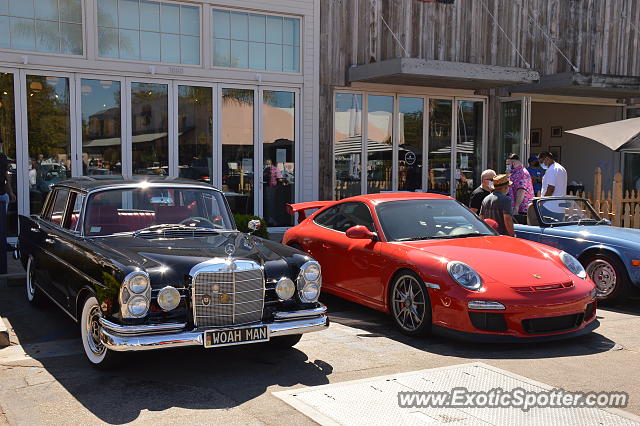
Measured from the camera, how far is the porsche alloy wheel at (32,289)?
7.58 metres

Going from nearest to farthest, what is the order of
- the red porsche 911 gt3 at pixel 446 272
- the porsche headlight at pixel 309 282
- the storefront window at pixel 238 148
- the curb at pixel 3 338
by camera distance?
1. the porsche headlight at pixel 309 282
2. the red porsche 911 gt3 at pixel 446 272
3. the curb at pixel 3 338
4. the storefront window at pixel 238 148

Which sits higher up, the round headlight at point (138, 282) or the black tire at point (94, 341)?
the round headlight at point (138, 282)

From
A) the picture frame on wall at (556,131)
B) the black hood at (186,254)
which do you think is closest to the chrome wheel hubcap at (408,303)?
the black hood at (186,254)

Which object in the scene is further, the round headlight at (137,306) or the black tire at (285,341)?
the black tire at (285,341)

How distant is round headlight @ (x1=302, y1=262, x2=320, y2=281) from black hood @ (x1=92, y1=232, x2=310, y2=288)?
0.21 ft

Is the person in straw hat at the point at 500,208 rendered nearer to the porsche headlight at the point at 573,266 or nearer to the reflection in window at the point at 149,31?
the porsche headlight at the point at 573,266

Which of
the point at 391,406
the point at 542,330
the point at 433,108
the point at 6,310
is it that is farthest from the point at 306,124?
the point at 391,406

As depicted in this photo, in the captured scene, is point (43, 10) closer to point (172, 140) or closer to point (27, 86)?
point (27, 86)

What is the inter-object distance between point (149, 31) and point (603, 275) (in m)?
8.84

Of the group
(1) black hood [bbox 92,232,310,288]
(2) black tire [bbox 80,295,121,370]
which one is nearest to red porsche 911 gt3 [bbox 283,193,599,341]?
(1) black hood [bbox 92,232,310,288]

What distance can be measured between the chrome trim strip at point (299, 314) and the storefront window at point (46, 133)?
7288 millimetres

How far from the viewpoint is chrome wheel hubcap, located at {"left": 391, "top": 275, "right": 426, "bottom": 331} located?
646 centimetres

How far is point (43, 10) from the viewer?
1137 cm

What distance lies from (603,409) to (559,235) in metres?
4.53
